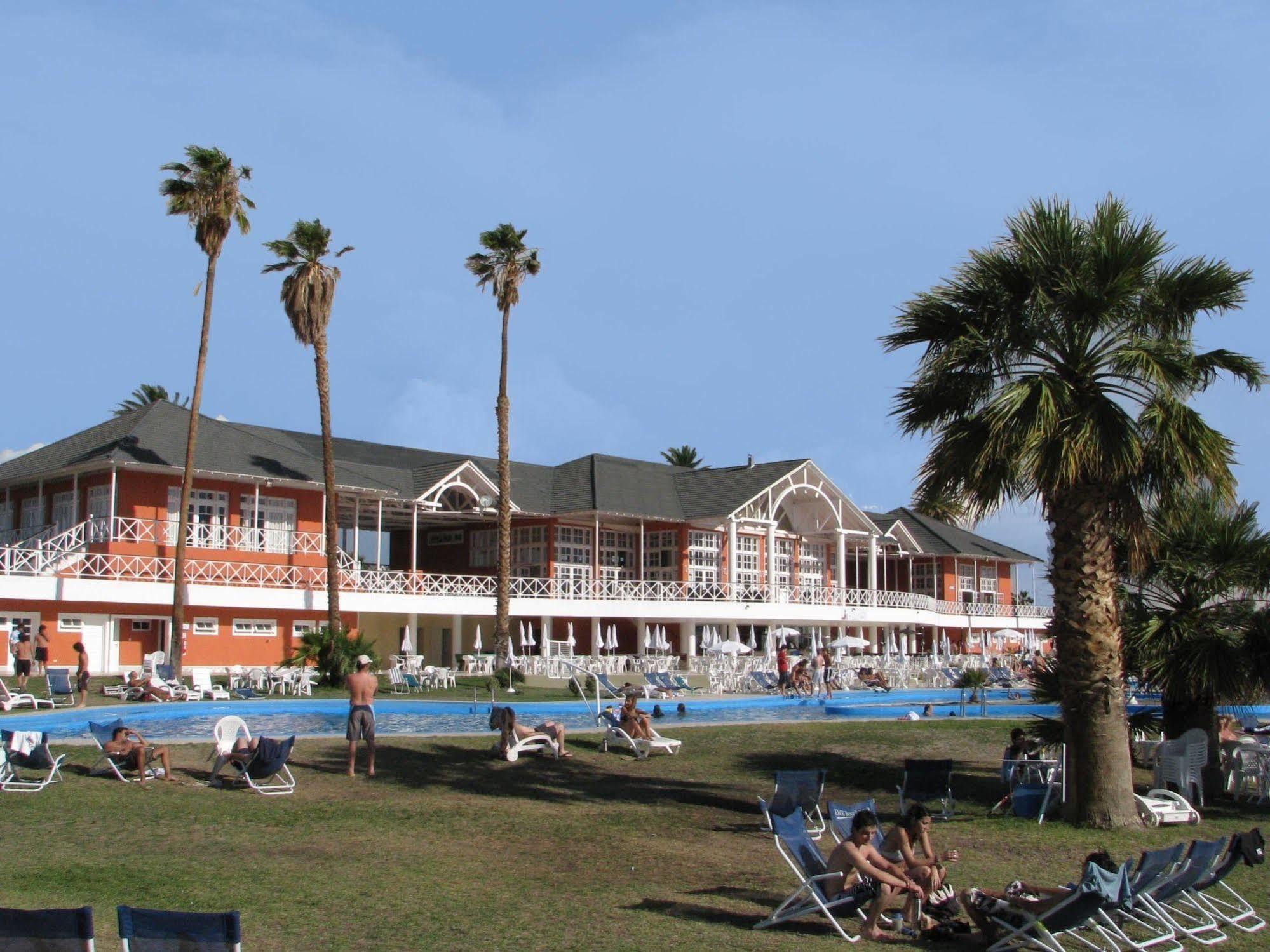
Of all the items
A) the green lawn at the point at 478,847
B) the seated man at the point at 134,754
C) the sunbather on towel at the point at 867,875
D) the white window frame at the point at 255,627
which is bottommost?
the green lawn at the point at 478,847

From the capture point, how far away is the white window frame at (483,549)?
43.7m

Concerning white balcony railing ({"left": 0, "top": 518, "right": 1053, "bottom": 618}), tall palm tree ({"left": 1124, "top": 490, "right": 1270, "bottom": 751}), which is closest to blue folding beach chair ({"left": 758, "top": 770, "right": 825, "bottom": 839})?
tall palm tree ({"left": 1124, "top": 490, "right": 1270, "bottom": 751})

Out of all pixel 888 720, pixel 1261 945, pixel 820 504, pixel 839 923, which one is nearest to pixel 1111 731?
pixel 1261 945

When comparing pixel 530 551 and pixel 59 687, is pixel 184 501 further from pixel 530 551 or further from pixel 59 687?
pixel 530 551

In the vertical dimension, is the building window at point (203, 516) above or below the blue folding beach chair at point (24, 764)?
above

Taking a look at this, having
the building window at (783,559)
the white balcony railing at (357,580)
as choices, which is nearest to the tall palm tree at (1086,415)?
the white balcony railing at (357,580)

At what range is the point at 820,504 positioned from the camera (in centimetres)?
4822

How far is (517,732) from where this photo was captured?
16953mm

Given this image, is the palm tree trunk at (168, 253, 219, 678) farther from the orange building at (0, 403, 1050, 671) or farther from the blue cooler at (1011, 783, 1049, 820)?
the blue cooler at (1011, 783, 1049, 820)

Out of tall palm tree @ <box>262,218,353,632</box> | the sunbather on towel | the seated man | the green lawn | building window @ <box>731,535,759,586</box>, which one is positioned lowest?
the green lawn

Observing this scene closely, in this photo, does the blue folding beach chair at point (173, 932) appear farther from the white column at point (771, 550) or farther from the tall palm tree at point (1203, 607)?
the white column at point (771, 550)

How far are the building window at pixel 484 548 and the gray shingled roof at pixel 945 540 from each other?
55.0ft

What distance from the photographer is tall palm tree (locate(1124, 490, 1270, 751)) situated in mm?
14312

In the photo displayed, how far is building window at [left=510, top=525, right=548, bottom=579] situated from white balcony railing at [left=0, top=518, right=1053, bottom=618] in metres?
1.11
